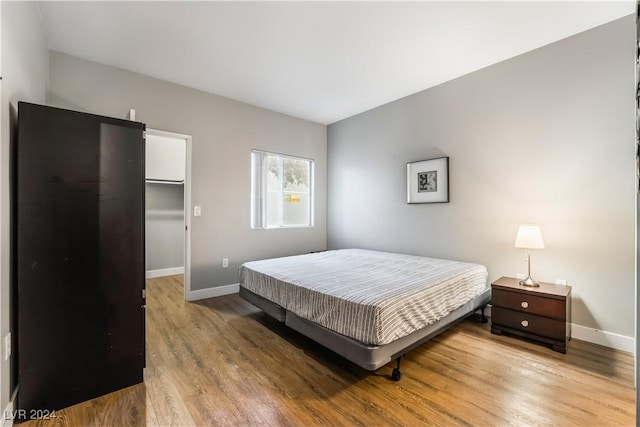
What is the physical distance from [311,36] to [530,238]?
105 inches

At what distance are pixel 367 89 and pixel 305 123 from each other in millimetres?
1476

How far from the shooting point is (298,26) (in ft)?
7.92

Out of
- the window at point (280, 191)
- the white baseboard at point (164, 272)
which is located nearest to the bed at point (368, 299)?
the window at point (280, 191)

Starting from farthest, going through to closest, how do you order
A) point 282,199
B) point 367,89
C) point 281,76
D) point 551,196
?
point 282,199, point 367,89, point 281,76, point 551,196

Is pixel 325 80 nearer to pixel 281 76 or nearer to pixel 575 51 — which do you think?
pixel 281 76

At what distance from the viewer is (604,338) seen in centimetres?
240

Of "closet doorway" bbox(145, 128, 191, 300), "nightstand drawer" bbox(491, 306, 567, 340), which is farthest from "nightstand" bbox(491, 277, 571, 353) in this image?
"closet doorway" bbox(145, 128, 191, 300)

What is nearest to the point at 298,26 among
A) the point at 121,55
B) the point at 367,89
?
the point at 367,89

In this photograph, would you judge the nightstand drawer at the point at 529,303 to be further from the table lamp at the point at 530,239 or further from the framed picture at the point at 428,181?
the framed picture at the point at 428,181

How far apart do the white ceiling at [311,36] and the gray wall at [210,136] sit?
0.20 meters

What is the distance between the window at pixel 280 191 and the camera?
4.30m

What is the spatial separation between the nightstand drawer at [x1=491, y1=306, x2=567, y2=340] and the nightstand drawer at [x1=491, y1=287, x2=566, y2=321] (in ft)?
0.14

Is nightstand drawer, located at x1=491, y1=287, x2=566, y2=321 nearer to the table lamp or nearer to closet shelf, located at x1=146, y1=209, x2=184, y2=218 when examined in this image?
the table lamp

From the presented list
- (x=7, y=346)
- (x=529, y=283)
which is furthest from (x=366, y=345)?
(x=7, y=346)
